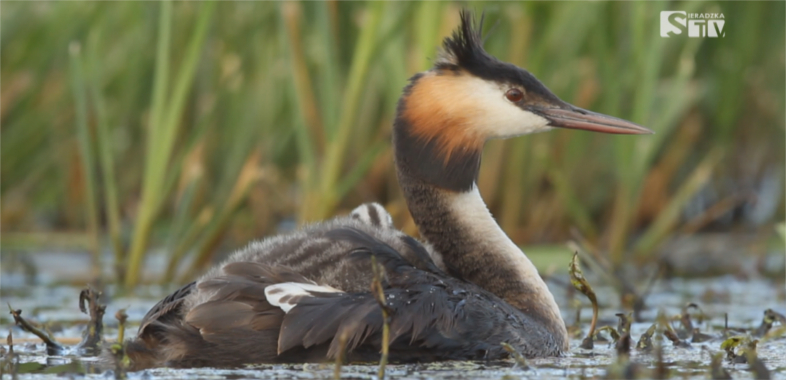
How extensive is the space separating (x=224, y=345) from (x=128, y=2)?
5.94 metres

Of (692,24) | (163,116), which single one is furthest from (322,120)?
(692,24)

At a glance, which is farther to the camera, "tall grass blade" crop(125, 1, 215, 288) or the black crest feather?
"tall grass blade" crop(125, 1, 215, 288)

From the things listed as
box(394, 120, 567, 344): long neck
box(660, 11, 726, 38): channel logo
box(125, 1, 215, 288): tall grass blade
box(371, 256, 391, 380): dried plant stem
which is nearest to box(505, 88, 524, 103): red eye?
box(394, 120, 567, 344): long neck

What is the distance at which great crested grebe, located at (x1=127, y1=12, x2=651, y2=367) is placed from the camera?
464 centimetres

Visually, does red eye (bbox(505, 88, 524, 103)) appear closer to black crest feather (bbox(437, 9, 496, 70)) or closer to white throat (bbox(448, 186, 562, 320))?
black crest feather (bbox(437, 9, 496, 70))

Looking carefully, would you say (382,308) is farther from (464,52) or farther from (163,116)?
(163,116)

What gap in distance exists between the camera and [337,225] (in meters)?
5.37

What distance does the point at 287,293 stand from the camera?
464cm

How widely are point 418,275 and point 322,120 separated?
4.06m

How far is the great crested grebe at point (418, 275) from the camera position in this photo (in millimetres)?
4645

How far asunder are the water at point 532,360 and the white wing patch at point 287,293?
0.76 ft

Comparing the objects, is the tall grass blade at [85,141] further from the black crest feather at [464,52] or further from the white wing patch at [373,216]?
the black crest feather at [464,52]

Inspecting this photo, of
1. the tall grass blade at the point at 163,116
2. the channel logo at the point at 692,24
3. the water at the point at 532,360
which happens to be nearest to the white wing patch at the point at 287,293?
the water at the point at 532,360

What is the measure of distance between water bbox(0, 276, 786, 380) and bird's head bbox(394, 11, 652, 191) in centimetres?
99
